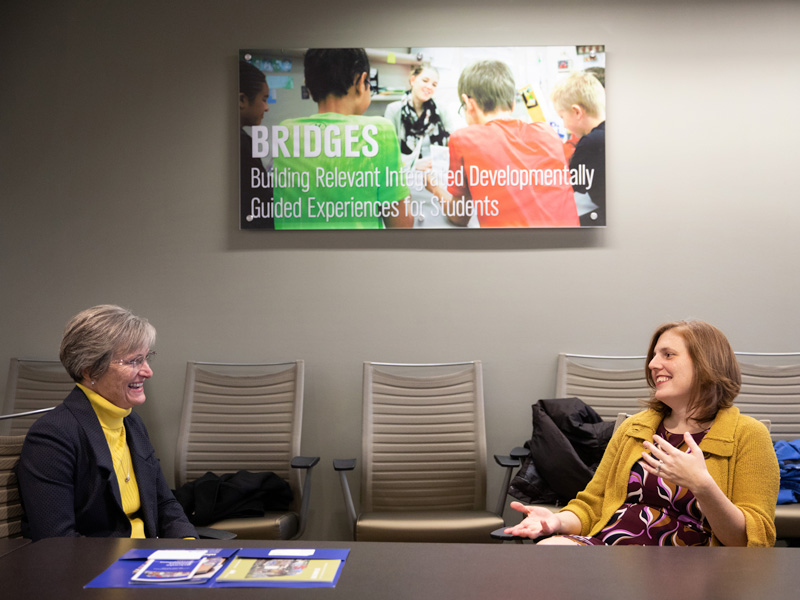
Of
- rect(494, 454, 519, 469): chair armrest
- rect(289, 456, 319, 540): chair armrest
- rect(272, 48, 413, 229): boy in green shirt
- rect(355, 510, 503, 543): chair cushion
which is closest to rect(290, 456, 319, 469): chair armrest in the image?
rect(289, 456, 319, 540): chair armrest

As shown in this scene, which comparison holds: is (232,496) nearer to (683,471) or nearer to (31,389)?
(31,389)

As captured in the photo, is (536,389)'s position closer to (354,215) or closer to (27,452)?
Answer: (354,215)

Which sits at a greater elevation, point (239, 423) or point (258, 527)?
point (239, 423)

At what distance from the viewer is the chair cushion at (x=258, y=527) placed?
3074 mm

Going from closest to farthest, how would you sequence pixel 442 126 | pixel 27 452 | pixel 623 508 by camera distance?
pixel 27 452 → pixel 623 508 → pixel 442 126

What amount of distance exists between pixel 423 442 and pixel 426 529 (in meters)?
0.61

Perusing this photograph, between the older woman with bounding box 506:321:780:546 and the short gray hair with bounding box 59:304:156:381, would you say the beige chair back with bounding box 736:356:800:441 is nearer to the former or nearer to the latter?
the older woman with bounding box 506:321:780:546

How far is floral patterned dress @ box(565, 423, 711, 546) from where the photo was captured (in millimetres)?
1946

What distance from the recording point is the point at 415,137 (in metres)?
3.89

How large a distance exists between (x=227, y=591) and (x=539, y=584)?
597mm

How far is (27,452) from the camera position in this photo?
1.89 meters

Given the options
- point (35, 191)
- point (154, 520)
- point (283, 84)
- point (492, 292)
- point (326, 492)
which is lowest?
point (326, 492)

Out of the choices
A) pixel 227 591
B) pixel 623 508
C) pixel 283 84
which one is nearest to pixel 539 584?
pixel 227 591

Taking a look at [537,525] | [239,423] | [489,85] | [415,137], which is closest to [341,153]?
[415,137]
